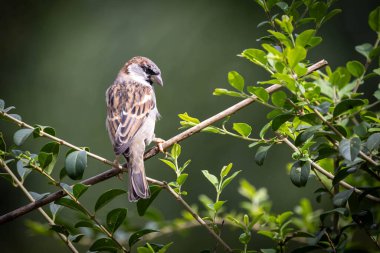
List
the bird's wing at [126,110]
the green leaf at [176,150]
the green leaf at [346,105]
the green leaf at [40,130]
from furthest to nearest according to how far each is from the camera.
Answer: the bird's wing at [126,110]
the green leaf at [176,150]
the green leaf at [40,130]
the green leaf at [346,105]

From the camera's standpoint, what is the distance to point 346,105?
5.23 ft

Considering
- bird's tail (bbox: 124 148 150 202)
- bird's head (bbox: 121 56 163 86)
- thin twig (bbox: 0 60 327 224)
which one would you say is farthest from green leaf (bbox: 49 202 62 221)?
bird's head (bbox: 121 56 163 86)

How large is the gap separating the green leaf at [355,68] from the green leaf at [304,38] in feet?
0.54

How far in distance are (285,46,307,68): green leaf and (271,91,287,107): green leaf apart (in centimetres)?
9

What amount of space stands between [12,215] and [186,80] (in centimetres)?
454

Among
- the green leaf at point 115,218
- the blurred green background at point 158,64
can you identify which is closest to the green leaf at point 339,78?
the green leaf at point 115,218

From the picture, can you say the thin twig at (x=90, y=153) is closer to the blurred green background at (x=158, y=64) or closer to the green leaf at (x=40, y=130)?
the green leaf at (x=40, y=130)

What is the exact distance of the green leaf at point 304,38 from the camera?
5.42 feet

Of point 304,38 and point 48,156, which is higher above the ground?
point 304,38

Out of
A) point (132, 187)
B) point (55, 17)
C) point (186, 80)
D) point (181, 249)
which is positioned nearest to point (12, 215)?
point (132, 187)

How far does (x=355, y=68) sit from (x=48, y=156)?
1000 millimetres

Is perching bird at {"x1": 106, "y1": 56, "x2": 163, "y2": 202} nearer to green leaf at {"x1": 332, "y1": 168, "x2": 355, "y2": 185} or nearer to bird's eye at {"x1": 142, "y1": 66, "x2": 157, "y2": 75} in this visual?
bird's eye at {"x1": 142, "y1": 66, "x2": 157, "y2": 75}

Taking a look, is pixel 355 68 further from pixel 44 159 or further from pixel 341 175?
pixel 44 159

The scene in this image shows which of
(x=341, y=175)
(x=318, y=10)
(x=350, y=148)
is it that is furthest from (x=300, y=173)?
(x=318, y=10)
